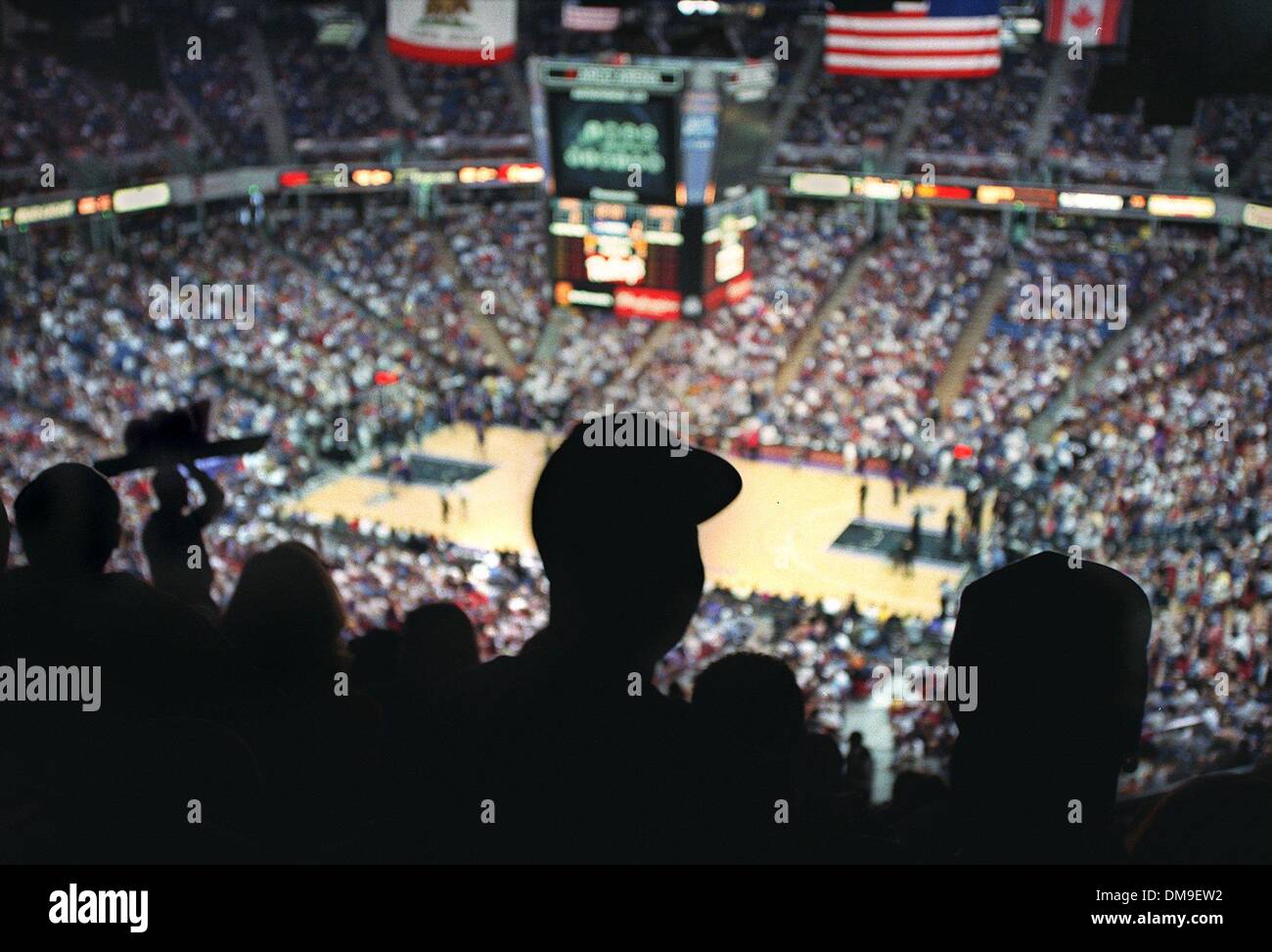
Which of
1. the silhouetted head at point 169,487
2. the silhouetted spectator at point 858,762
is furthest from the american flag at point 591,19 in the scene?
the silhouetted head at point 169,487

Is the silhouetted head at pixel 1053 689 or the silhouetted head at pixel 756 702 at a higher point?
the silhouetted head at pixel 1053 689

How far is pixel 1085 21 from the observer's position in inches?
1035

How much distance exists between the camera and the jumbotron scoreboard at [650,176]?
23688 mm

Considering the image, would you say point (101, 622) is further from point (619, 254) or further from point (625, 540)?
point (619, 254)

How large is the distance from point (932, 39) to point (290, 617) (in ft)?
57.4

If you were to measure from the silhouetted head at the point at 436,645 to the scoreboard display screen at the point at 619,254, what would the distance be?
2235cm

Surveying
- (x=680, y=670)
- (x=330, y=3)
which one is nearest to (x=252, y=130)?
(x=330, y=3)

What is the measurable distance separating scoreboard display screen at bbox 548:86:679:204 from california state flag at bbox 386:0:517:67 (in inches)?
82.6

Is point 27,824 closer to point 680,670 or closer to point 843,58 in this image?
point 680,670
